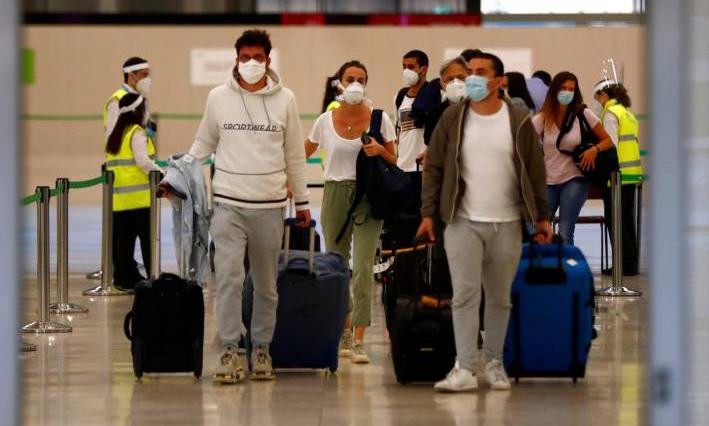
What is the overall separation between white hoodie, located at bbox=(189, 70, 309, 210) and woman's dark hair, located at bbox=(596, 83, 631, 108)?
4.95 meters

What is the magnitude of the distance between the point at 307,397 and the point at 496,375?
32.8 inches

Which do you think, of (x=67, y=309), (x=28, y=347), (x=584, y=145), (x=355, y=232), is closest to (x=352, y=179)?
(x=355, y=232)

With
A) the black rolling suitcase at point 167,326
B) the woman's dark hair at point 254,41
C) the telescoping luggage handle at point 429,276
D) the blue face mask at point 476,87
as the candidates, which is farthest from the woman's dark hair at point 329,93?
the blue face mask at point 476,87

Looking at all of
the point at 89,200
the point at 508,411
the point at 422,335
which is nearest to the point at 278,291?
the point at 422,335

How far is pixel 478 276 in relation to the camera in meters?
6.18

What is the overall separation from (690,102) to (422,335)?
11.2 feet

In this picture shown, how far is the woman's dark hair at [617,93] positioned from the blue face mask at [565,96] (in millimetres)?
2206

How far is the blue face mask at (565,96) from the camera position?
8812 mm

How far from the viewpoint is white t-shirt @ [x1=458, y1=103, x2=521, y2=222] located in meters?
6.14

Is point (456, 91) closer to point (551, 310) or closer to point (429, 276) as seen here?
point (429, 276)

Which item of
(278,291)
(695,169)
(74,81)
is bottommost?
(278,291)

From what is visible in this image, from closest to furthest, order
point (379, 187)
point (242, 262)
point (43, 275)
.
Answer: point (242, 262) → point (379, 187) → point (43, 275)

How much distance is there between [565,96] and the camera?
29.0 feet

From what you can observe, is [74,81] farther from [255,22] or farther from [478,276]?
[478,276]
